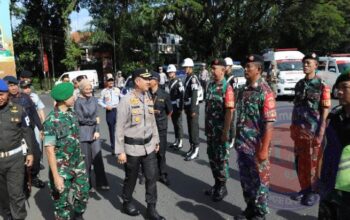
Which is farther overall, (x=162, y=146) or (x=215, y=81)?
(x=162, y=146)

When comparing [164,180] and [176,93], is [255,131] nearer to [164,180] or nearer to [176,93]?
[164,180]

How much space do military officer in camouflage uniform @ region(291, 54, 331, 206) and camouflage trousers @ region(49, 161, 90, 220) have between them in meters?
2.83

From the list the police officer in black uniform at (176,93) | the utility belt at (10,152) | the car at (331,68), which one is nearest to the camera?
the utility belt at (10,152)

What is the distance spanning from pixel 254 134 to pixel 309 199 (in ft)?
4.99

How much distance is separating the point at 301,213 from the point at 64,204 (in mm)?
2880

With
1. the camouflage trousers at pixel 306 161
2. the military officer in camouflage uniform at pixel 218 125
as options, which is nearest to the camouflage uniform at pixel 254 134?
the military officer in camouflage uniform at pixel 218 125

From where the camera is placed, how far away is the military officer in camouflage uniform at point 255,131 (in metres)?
4.23

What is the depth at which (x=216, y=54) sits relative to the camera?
1366 inches

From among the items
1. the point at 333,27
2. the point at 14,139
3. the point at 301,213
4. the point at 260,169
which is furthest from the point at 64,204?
the point at 333,27

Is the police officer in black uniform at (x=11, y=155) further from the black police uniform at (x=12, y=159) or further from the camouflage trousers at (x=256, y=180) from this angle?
the camouflage trousers at (x=256, y=180)

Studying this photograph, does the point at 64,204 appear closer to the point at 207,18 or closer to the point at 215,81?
the point at 215,81

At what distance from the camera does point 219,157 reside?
17.6 ft

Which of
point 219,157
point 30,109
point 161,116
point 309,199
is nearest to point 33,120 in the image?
point 30,109

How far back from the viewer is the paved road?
5.07 metres
